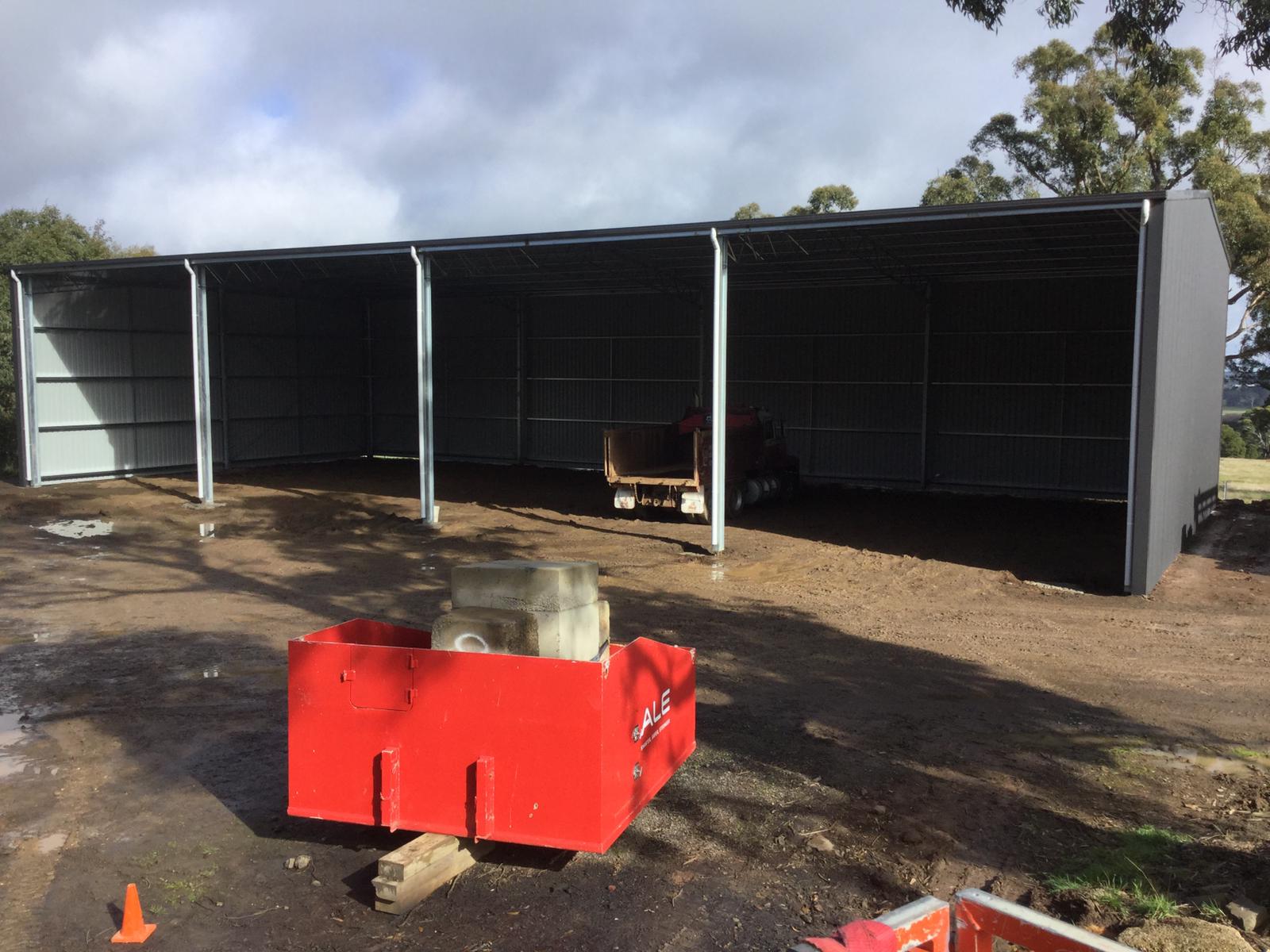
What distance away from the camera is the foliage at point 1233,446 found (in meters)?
46.2

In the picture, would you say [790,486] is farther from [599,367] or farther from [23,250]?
[23,250]

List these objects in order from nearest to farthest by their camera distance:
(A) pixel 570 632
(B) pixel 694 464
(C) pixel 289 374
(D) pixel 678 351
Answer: (A) pixel 570 632
(B) pixel 694 464
(D) pixel 678 351
(C) pixel 289 374

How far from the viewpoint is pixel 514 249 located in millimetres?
18344

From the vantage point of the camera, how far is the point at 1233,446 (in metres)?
46.3

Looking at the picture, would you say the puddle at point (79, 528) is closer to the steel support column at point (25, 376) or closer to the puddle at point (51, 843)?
the steel support column at point (25, 376)

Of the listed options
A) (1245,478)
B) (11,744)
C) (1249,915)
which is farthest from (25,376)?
(1245,478)

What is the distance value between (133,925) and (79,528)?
1575cm

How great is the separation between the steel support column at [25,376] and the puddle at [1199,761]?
2352 centimetres

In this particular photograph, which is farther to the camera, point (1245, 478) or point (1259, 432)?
point (1259, 432)

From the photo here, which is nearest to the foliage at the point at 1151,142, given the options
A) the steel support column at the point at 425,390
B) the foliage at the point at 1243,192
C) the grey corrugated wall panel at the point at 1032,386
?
the foliage at the point at 1243,192

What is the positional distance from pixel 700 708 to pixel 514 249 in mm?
11980

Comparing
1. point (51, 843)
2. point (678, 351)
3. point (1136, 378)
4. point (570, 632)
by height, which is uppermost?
point (678, 351)

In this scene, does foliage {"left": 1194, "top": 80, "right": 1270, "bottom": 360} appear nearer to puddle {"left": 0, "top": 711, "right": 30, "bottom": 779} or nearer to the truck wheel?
the truck wheel

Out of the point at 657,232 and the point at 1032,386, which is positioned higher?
the point at 657,232
